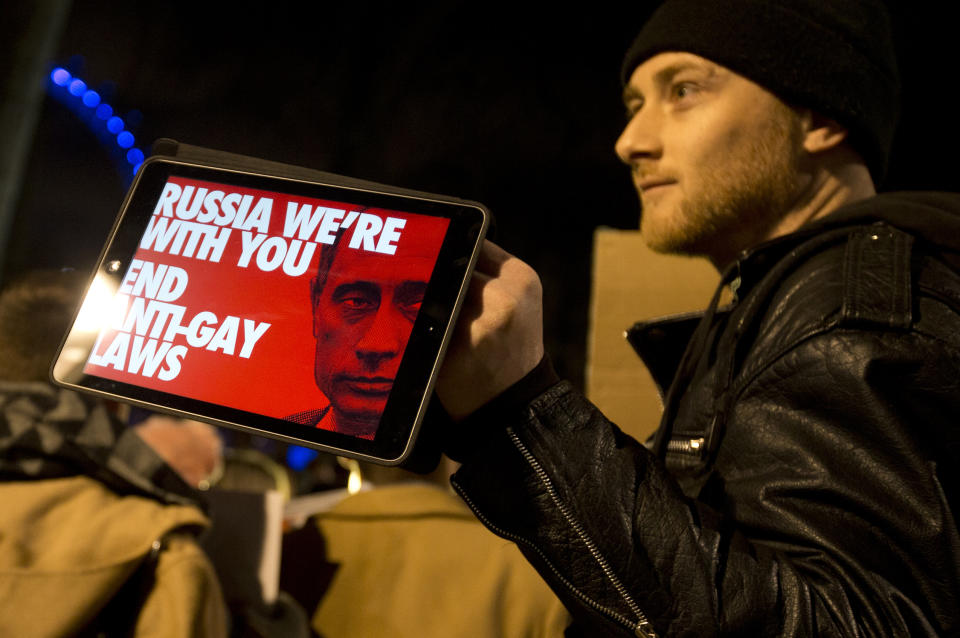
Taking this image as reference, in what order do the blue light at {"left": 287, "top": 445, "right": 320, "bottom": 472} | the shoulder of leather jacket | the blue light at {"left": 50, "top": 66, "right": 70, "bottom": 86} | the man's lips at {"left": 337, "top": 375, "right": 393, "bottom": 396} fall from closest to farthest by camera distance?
the man's lips at {"left": 337, "top": 375, "right": 393, "bottom": 396} < the shoulder of leather jacket < the blue light at {"left": 50, "top": 66, "right": 70, "bottom": 86} < the blue light at {"left": 287, "top": 445, "right": 320, "bottom": 472}

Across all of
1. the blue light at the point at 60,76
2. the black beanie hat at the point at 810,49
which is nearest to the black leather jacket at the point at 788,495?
the black beanie hat at the point at 810,49

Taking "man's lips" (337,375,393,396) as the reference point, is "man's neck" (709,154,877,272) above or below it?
above

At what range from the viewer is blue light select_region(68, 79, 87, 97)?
2381mm

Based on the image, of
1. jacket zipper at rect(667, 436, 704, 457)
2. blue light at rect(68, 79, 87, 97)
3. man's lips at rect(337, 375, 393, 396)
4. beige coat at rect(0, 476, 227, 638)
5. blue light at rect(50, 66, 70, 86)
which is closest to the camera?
man's lips at rect(337, 375, 393, 396)

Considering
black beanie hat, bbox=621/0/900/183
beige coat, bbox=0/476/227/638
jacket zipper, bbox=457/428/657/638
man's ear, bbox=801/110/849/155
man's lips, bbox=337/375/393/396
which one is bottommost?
beige coat, bbox=0/476/227/638

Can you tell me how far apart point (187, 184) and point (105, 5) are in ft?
6.45

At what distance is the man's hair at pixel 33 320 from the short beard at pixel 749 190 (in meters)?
1.01

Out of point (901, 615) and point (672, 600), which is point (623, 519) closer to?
point (672, 600)

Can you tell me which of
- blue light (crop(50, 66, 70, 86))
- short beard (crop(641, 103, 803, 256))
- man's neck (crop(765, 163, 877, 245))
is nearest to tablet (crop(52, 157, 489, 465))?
short beard (crop(641, 103, 803, 256))

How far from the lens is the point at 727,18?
3.75ft

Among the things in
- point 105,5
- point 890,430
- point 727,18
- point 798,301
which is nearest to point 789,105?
point 727,18

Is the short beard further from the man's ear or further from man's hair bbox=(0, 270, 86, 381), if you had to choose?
man's hair bbox=(0, 270, 86, 381)

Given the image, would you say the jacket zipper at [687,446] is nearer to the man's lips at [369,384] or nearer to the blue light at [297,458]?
the man's lips at [369,384]

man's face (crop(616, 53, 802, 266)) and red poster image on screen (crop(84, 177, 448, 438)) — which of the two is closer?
red poster image on screen (crop(84, 177, 448, 438))
